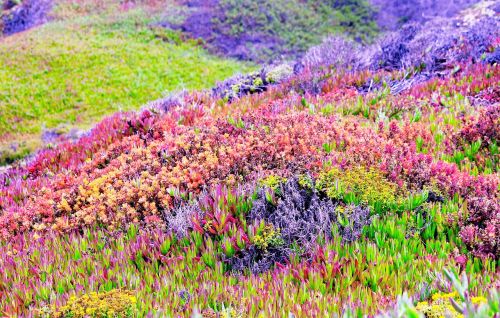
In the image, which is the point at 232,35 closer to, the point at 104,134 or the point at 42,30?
the point at 42,30

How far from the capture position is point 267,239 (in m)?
4.00

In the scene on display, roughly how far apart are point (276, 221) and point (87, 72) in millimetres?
21793

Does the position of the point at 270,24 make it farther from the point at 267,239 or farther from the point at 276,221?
the point at 267,239

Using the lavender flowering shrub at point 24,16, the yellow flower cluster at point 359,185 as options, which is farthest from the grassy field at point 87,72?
the yellow flower cluster at point 359,185

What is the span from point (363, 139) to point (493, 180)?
58.8 inches

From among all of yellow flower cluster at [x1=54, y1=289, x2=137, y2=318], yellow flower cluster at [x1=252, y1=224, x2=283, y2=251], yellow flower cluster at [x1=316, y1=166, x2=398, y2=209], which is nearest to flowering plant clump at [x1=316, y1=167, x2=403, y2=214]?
yellow flower cluster at [x1=316, y1=166, x2=398, y2=209]

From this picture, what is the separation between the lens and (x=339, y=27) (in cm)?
3038

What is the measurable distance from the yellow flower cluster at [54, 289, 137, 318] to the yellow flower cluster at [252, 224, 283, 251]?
1212 mm

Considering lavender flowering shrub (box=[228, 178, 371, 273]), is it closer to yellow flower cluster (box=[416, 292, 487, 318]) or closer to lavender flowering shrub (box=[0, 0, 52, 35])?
yellow flower cluster (box=[416, 292, 487, 318])

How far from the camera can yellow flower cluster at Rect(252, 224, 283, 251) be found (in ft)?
13.0

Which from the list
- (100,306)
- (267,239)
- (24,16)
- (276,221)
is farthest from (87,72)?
(100,306)

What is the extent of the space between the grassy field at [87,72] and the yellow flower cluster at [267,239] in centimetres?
1379

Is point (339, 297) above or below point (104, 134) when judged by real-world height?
above

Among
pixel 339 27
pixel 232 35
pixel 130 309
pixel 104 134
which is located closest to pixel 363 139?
pixel 130 309
